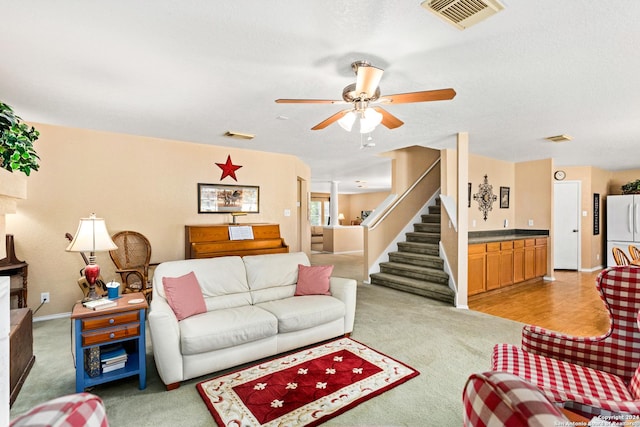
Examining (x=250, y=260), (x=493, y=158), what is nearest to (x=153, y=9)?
(x=250, y=260)

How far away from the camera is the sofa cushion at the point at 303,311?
2811 millimetres

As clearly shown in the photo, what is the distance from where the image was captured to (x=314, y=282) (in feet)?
11.2

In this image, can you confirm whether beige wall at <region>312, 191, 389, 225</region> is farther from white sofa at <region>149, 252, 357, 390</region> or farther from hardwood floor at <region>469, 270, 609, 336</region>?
white sofa at <region>149, 252, 357, 390</region>

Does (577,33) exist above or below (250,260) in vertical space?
above

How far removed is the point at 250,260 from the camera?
3500mm

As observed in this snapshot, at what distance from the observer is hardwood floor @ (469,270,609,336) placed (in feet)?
12.2

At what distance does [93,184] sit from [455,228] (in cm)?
499

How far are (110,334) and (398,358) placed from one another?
7.56 ft

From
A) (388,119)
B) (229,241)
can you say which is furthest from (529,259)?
(229,241)

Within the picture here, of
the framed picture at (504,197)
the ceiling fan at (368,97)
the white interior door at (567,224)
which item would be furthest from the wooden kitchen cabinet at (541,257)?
the ceiling fan at (368,97)

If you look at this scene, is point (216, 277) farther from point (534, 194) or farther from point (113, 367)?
point (534, 194)

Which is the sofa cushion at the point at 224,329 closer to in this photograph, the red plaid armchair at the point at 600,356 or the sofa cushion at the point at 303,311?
the sofa cushion at the point at 303,311

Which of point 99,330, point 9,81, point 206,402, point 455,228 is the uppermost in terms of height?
point 9,81

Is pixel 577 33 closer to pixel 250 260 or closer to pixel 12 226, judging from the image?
pixel 250 260
